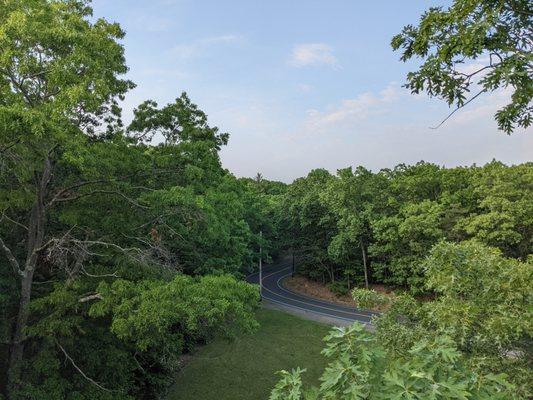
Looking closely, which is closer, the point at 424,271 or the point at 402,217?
the point at 424,271

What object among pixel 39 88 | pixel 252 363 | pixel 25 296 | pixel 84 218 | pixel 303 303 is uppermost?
pixel 39 88

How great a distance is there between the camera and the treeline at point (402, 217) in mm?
28347

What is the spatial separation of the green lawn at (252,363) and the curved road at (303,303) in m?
4.05

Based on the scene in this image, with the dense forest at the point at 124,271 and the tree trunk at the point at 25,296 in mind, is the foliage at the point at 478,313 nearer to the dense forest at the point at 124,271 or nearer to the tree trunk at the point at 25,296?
the dense forest at the point at 124,271

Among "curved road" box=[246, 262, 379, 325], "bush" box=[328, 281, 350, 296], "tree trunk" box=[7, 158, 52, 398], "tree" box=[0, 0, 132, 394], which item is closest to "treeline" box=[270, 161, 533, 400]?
"bush" box=[328, 281, 350, 296]

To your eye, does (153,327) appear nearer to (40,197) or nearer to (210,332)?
(210,332)

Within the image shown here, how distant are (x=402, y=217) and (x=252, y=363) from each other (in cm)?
1840

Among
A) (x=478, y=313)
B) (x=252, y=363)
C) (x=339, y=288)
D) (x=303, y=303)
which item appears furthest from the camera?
(x=339, y=288)

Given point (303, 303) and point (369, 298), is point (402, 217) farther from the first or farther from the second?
point (369, 298)

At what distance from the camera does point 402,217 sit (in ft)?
109

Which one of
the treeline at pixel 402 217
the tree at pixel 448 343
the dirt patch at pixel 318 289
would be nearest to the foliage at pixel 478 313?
the tree at pixel 448 343

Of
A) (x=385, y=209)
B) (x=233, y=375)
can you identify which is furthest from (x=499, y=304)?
(x=385, y=209)

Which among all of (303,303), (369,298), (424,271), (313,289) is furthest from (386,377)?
(313,289)

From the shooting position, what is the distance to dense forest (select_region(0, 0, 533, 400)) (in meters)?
5.16
